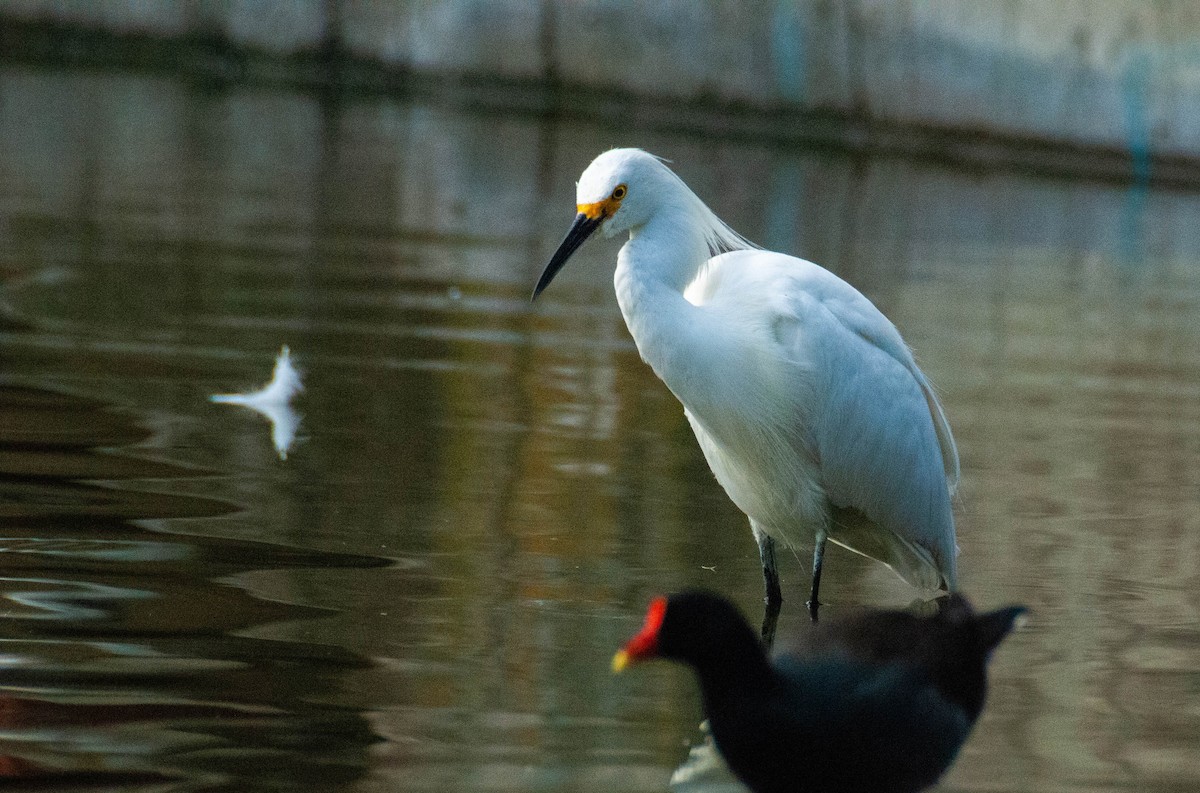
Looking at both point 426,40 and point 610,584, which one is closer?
point 610,584

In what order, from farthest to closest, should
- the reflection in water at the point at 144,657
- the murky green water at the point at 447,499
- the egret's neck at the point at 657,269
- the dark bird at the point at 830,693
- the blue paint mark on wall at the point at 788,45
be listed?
the blue paint mark on wall at the point at 788,45 → the egret's neck at the point at 657,269 → the murky green water at the point at 447,499 → the reflection in water at the point at 144,657 → the dark bird at the point at 830,693

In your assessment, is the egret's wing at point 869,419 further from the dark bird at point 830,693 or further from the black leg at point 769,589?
the dark bird at point 830,693

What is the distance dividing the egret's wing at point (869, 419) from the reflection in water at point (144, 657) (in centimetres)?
134

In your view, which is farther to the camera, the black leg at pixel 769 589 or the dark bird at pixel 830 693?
the black leg at pixel 769 589

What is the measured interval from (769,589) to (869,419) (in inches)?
21.8

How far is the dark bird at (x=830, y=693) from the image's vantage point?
3674 millimetres

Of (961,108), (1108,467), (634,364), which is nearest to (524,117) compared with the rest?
(961,108)

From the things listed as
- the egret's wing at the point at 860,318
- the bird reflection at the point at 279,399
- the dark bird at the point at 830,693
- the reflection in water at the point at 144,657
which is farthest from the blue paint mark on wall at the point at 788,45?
the dark bird at the point at 830,693

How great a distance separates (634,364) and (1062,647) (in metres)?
4.12

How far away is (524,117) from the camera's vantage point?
21.9m

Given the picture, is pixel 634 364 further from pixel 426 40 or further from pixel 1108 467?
pixel 426 40

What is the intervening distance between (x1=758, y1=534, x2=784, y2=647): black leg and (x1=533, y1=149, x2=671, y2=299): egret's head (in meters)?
0.99

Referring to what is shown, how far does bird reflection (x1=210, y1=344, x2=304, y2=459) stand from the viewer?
7383mm

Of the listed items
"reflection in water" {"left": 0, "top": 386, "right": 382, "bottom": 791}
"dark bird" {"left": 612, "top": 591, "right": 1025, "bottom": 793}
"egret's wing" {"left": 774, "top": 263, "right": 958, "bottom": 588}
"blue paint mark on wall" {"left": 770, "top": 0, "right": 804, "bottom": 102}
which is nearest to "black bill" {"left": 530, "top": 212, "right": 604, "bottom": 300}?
"egret's wing" {"left": 774, "top": 263, "right": 958, "bottom": 588}
